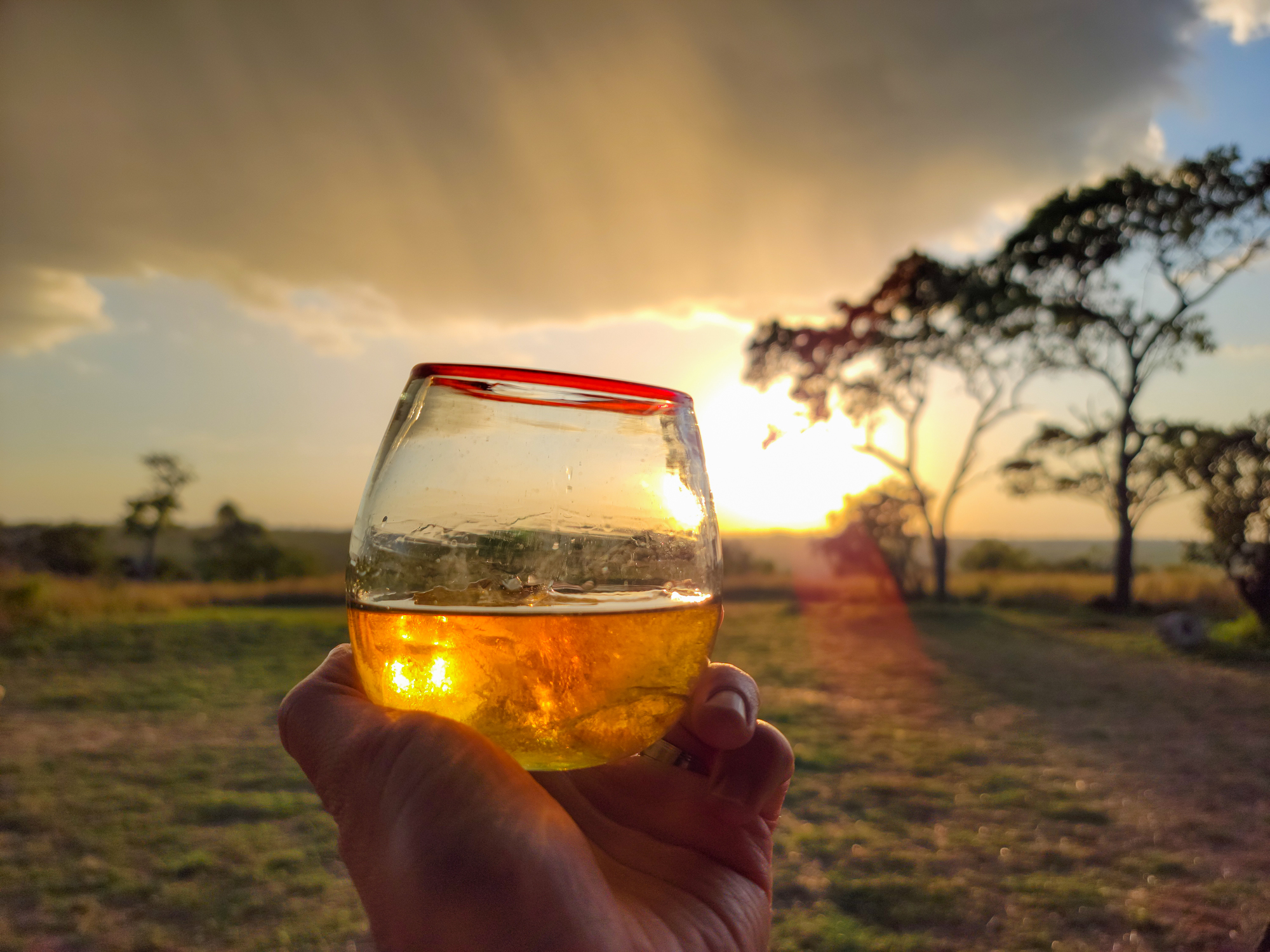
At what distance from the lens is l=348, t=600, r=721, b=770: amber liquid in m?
1.06

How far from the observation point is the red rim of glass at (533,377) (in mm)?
1125

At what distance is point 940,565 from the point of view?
19094 mm

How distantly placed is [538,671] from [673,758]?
2.89 ft

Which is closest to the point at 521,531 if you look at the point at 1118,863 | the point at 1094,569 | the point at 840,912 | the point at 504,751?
the point at 504,751

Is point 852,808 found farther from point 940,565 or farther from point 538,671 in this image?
point 940,565

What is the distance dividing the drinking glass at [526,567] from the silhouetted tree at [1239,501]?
14046mm

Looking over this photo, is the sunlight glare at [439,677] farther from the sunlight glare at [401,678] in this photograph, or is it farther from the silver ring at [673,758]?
the silver ring at [673,758]

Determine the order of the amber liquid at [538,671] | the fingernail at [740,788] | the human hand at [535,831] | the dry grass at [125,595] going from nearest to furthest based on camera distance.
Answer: the amber liquid at [538,671] → the human hand at [535,831] → the fingernail at [740,788] → the dry grass at [125,595]

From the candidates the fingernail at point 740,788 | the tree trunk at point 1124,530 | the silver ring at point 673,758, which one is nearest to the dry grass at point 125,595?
the silver ring at point 673,758

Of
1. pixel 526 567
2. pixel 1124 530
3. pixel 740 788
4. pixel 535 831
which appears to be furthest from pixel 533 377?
pixel 1124 530

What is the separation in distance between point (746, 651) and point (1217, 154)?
43.3ft

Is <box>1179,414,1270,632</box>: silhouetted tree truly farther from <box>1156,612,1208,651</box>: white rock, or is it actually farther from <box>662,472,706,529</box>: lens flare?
<box>662,472,706,529</box>: lens flare

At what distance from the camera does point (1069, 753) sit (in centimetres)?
673

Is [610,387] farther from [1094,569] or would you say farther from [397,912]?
[1094,569]
